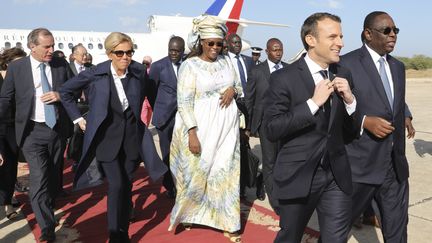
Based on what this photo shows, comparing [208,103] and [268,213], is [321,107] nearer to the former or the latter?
[208,103]

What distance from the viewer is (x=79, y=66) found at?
905 cm

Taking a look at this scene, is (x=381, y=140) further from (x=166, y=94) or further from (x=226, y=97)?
(x=166, y=94)

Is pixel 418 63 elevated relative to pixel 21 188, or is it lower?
lower

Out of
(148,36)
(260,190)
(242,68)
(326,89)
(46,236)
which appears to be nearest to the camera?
(326,89)

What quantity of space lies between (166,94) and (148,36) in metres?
20.3

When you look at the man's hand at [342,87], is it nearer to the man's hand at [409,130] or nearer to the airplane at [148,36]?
the man's hand at [409,130]

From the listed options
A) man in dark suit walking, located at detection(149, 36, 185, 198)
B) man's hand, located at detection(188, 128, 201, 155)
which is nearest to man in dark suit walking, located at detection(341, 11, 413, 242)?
man's hand, located at detection(188, 128, 201, 155)

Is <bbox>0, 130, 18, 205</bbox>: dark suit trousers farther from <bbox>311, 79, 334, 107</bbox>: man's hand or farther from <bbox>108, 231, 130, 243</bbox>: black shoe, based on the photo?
<bbox>311, 79, 334, 107</bbox>: man's hand

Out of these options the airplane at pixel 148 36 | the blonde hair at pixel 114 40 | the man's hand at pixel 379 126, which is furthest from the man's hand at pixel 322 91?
the airplane at pixel 148 36

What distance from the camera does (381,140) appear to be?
10.2 ft

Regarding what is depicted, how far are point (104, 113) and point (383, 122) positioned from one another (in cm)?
226

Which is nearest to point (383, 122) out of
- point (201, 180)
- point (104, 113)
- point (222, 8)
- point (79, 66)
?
point (201, 180)

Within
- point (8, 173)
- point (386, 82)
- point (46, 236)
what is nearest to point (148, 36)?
point (8, 173)

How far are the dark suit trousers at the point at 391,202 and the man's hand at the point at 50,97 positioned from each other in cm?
294
